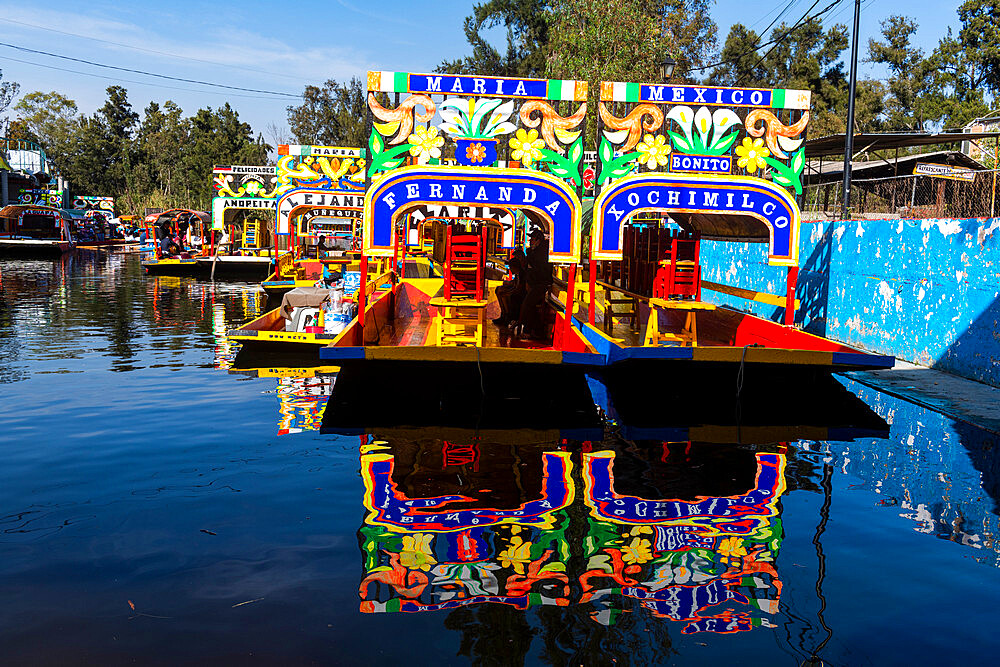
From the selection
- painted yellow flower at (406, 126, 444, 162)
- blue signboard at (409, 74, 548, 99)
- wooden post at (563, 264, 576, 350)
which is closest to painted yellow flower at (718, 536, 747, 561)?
wooden post at (563, 264, 576, 350)

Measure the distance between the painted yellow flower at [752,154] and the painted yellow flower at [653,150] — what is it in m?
1.10

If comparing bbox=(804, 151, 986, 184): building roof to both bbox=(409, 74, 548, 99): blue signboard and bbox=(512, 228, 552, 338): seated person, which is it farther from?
bbox=(512, 228, 552, 338): seated person

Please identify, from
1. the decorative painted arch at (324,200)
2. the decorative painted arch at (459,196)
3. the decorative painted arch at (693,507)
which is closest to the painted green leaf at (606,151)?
the decorative painted arch at (459,196)

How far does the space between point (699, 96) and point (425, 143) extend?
14.0 ft

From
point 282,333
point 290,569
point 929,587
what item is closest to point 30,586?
point 290,569

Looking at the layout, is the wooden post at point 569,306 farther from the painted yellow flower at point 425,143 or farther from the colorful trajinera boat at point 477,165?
the painted yellow flower at point 425,143

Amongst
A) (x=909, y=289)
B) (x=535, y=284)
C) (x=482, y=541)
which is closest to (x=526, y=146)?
(x=535, y=284)

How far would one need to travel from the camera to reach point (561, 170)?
1275cm

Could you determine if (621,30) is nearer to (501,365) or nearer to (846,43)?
(501,365)

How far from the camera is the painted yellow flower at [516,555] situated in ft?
18.3

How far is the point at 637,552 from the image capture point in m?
5.86

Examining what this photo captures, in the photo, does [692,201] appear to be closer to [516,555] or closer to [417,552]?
[516,555]

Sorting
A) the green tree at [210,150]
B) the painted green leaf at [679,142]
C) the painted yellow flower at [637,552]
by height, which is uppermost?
the green tree at [210,150]

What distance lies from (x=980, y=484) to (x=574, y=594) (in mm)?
4682
